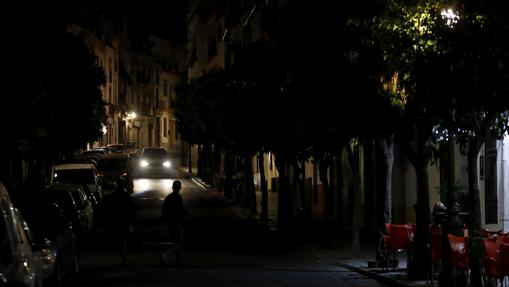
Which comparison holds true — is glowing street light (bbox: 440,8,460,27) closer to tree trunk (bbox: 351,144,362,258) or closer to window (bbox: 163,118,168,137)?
tree trunk (bbox: 351,144,362,258)

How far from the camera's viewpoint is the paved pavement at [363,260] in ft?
61.1

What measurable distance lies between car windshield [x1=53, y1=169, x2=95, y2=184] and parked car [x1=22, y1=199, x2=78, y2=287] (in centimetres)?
1983

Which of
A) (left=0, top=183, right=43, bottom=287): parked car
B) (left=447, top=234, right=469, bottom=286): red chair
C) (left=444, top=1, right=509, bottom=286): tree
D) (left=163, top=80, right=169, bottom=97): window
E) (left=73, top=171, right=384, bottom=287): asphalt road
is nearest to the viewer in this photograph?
(left=0, top=183, right=43, bottom=287): parked car

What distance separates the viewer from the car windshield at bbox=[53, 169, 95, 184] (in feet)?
126

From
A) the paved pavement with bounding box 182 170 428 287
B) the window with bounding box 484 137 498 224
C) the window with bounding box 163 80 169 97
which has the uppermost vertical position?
the window with bounding box 163 80 169 97

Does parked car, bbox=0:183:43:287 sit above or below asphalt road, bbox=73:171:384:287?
above

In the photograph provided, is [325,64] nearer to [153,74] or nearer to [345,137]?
[345,137]

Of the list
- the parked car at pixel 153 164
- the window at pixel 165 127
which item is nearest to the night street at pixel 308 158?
the parked car at pixel 153 164

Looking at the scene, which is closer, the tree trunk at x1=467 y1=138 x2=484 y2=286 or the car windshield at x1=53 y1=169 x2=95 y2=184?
the tree trunk at x1=467 y1=138 x2=484 y2=286

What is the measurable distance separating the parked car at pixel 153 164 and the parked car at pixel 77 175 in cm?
2805

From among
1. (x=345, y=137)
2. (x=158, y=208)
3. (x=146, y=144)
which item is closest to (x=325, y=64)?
(x=345, y=137)

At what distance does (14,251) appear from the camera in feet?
34.3

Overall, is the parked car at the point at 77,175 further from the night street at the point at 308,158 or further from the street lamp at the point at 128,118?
the street lamp at the point at 128,118

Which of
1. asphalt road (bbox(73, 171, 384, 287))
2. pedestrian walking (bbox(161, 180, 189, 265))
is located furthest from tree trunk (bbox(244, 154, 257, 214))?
pedestrian walking (bbox(161, 180, 189, 265))
